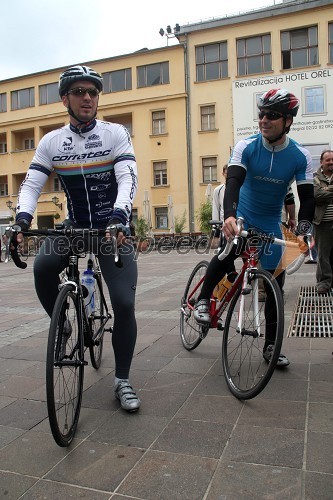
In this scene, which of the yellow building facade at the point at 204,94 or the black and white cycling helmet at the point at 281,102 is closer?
the black and white cycling helmet at the point at 281,102

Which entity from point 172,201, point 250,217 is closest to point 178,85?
point 172,201

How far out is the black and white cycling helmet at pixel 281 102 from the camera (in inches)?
117

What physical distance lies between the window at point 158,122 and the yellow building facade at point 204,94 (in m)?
0.08

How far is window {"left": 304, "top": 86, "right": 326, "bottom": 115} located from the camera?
96.9ft

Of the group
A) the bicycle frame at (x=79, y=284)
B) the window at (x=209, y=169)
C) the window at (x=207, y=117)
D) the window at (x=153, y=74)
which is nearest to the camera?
the bicycle frame at (x=79, y=284)

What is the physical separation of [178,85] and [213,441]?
110ft

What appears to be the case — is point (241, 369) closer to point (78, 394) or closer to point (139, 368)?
point (139, 368)

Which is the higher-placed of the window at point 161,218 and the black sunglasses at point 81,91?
the window at point 161,218

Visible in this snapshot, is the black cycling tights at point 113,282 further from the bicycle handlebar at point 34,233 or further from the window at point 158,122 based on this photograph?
the window at point 158,122

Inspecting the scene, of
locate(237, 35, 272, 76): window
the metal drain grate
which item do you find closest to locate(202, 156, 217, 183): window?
locate(237, 35, 272, 76): window

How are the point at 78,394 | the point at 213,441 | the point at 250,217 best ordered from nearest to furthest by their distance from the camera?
the point at 213,441
the point at 78,394
the point at 250,217

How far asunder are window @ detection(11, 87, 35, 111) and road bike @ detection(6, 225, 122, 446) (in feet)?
128

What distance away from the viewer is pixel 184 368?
11.7ft

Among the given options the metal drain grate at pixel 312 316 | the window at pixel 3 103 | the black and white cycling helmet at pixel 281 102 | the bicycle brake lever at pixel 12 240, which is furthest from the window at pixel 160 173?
the bicycle brake lever at pixel 12 240
